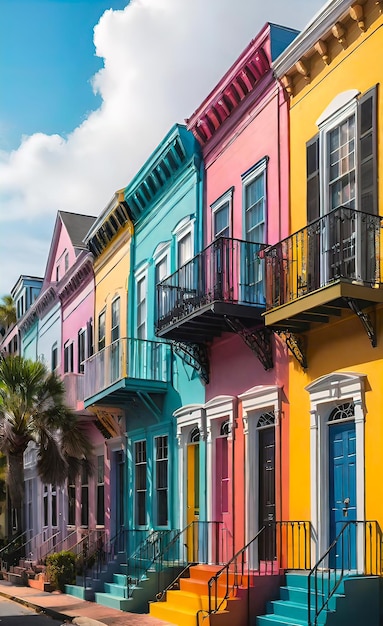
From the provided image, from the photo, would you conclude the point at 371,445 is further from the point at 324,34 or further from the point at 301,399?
the point at 324,34

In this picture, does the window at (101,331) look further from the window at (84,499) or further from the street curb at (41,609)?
the street curb at (41,609)

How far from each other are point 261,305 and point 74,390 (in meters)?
12.2

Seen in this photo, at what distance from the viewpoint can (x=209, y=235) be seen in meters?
17.1

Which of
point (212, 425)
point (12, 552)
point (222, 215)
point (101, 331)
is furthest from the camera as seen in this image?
point (12, 552)

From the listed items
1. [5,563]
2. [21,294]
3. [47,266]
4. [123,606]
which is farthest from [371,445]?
[21,294]

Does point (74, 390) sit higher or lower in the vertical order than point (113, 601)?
higher

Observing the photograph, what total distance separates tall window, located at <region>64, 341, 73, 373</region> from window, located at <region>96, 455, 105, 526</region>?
15.5 feet

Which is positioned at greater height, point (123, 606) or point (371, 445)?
point (371, 445)

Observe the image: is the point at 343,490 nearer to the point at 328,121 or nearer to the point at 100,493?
the point at 328,121

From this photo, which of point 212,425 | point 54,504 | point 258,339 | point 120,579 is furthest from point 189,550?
point 54,504

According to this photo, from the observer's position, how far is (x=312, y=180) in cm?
1349

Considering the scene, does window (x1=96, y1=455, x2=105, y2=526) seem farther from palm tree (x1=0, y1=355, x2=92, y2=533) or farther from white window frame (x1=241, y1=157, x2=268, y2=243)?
white window frame (x1=241, y1=157, x2=268, y2=243)

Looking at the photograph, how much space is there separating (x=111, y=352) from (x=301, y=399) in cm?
813

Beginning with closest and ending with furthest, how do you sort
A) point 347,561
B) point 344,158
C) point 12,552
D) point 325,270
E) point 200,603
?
point 347,561
point 325,270
point 344,158
point 200,603
point 12,552
